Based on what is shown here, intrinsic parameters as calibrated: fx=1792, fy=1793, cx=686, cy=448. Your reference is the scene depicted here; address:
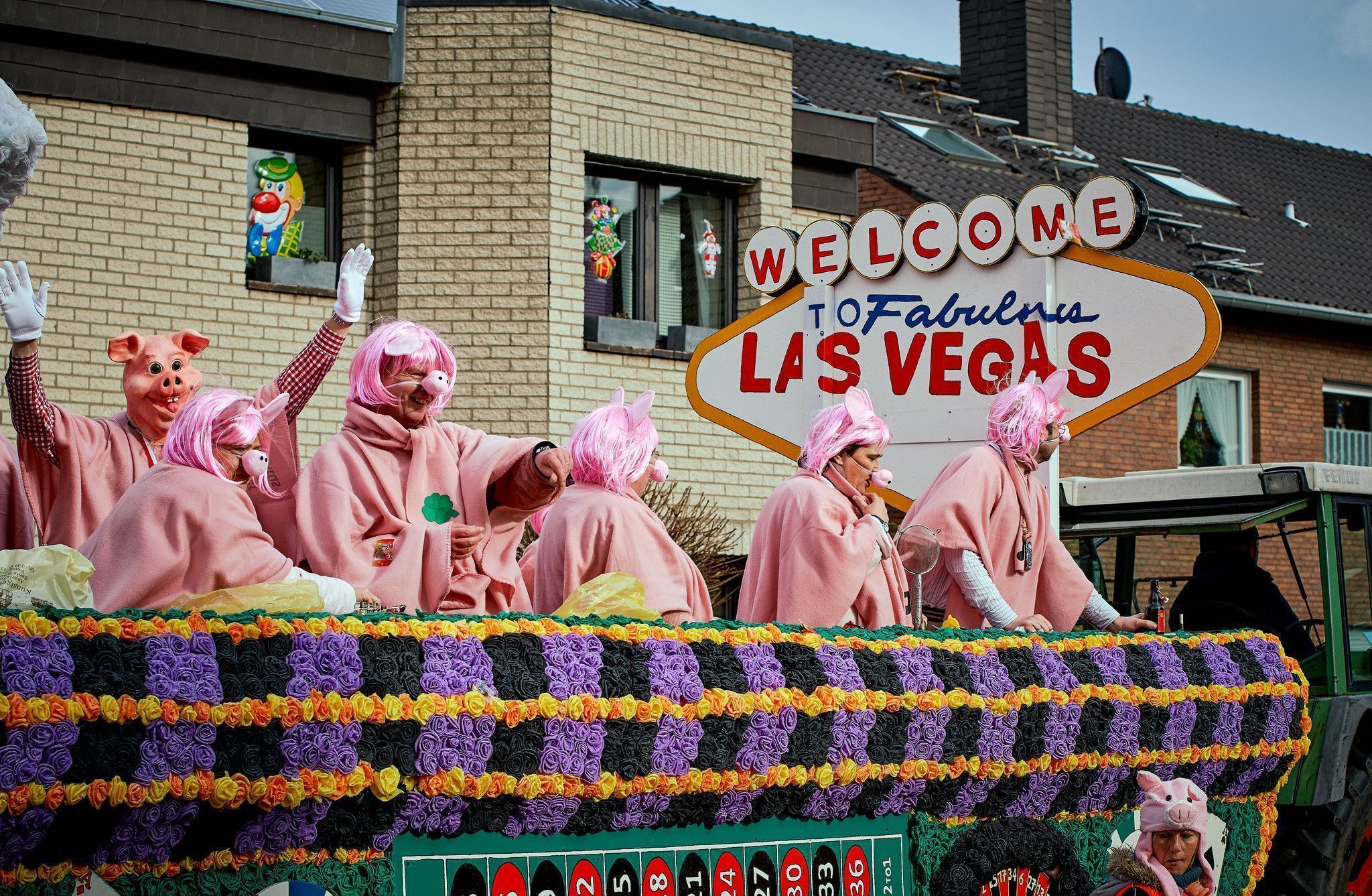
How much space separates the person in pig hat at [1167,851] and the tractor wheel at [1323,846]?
4.40 feet

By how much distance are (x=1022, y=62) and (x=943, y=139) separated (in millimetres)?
1535

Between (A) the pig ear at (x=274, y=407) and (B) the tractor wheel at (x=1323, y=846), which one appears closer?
(A) the pig ear at (x=274, y=407)

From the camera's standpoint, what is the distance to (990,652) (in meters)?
5.59

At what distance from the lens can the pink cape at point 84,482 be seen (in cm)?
585

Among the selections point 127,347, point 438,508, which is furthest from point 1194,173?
point 127,347

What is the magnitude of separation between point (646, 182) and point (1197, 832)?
9.66 meters

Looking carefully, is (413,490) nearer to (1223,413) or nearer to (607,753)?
(607,753)

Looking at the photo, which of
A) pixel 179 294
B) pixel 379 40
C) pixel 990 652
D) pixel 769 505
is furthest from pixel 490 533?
pixel 379 40

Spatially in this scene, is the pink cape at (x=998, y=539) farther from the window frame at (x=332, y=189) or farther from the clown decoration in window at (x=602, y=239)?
the window frame at (x=332, y=189)

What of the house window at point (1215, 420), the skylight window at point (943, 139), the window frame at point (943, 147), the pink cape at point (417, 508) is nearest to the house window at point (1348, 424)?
the house window at point (1215, 420)

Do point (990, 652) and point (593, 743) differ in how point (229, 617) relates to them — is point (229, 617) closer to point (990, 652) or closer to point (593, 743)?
point (593, 743)

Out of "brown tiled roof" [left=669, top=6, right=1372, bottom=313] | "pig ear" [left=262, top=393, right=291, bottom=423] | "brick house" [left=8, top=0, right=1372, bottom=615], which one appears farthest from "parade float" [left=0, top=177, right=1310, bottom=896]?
"brown tiled roof" [left=669, top=6, right=1372, bottom=313]

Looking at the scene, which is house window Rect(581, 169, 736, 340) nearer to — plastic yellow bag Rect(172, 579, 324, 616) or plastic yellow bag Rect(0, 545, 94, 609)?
plastic yellow bag Rect(172, 579, 324, 616)

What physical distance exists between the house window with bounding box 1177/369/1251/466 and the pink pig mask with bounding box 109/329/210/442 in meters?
14.7
